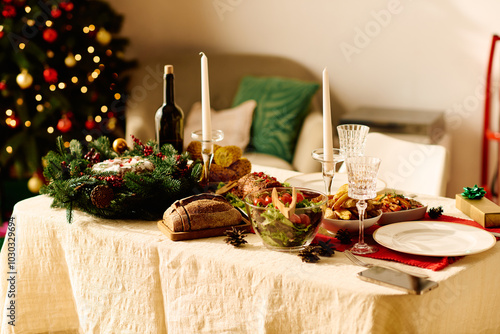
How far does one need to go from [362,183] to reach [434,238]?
0.23 m

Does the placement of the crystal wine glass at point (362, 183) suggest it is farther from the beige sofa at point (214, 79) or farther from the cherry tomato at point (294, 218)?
the beige sofa at point (214, 79)

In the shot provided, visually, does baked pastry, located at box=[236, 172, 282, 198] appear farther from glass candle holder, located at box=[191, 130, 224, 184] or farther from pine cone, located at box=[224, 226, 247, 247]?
pine cone, located at box=[224, 226, 247, 247]

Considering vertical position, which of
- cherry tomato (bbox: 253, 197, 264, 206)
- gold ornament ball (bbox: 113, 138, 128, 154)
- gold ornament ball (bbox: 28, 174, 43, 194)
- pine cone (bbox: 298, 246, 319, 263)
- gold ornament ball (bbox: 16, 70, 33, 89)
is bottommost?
gold ornament ball (bbox: 28, 174, 43, 194)

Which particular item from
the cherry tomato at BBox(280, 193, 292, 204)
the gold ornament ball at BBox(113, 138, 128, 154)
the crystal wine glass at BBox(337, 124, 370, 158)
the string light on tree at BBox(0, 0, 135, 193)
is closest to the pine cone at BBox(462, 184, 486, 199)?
the crystal wine glass at BBox(337, 124, 370, 158)

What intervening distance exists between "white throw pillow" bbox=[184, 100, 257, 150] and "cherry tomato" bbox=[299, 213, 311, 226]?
6.90ft

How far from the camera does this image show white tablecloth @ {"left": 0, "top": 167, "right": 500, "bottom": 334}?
117 cm

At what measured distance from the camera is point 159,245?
55.2 inches

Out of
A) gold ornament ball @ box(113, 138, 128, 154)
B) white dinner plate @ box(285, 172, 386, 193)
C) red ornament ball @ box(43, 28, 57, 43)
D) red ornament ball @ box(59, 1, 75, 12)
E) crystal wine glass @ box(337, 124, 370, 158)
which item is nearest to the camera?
crystal wine glass @ box(337, 124, 370, 158)

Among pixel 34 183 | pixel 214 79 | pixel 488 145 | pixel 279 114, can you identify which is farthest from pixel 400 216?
pixel 34 183

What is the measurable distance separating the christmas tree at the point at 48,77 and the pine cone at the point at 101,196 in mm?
2118

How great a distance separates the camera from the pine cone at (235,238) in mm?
1376

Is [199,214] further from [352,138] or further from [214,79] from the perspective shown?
[214,79]

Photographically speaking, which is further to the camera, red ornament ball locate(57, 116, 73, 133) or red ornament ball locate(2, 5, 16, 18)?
red ornament ball locate(57, 116, 73, 133)

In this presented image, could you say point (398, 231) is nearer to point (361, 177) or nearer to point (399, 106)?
point (361, 177)
